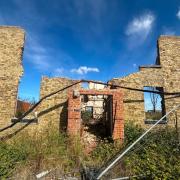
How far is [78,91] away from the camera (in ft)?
36.4

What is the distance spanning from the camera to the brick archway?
10703mm

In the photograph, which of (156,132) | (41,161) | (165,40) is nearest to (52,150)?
(41,161)

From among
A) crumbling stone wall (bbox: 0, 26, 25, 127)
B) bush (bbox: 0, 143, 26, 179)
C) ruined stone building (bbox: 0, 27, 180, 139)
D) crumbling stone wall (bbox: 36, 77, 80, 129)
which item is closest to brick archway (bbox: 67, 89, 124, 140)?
ruined stone building (bbox: 0, 27, 180, 139)

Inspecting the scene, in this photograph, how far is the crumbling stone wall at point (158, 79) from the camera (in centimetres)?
1253

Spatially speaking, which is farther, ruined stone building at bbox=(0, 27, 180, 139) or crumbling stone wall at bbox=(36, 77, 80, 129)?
crumbling stone wall at bbox=(36, 77, 80, 129)

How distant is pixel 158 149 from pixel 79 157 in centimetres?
277

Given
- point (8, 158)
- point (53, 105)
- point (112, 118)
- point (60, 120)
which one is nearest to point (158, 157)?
point (112, 118)

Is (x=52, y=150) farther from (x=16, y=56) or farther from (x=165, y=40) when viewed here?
(x=165, y=40)

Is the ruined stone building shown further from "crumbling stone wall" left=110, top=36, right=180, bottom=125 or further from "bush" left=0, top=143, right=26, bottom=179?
"bush" left=0, top=143, right=26, bottom=179

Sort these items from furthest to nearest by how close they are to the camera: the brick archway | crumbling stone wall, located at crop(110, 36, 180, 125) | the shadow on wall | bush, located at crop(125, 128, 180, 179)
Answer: crumbling stone wall, located at crop(110, 36, 180, 125)
the shadow on wall
the brick archway
bush, located at crop(125, 128, 180, 179)

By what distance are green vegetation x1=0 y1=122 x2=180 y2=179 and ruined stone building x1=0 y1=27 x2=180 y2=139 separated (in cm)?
81

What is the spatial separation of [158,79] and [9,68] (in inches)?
282

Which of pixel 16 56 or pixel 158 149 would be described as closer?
pixel 158 149

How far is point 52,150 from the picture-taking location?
9.25 metres
